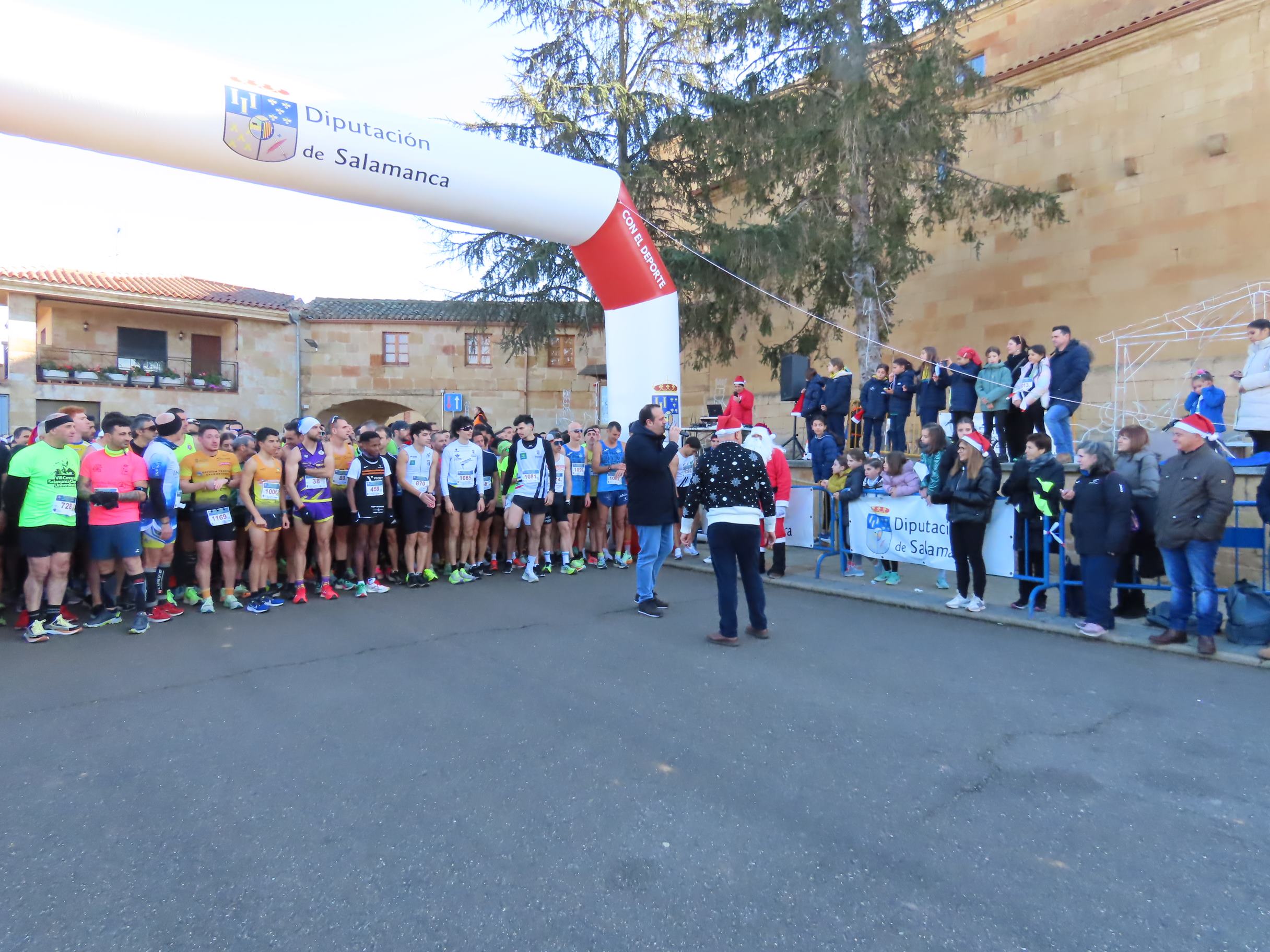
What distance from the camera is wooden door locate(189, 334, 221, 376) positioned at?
2856 centimetres

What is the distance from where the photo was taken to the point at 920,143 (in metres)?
13.2

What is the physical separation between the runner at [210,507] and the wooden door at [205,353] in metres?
24.4

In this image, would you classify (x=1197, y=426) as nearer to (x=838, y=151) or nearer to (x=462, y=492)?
(x=462, y=492)

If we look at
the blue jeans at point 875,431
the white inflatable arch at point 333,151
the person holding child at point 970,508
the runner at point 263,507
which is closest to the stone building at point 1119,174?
the blue jeans at point 875,431

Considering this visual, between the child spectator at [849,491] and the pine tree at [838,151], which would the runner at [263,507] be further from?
the pine tree at [838,151]

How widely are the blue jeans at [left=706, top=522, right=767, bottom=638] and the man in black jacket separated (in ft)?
2.88

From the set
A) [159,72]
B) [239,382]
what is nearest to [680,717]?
[159,72]

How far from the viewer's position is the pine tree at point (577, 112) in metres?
15.7

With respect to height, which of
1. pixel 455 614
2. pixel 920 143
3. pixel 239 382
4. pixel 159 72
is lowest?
pixel 455 614

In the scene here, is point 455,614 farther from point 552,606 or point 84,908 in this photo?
point 84,908

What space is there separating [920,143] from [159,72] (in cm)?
1152

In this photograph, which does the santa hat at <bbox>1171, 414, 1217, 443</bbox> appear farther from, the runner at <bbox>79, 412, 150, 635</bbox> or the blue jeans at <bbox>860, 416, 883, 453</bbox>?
the runner at <bbox>79, 412, 150, 635</bbox>

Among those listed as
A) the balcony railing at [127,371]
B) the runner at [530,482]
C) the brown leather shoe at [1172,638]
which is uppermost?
the balcony railing at [127,371]

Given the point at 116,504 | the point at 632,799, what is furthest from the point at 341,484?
the point at 632,799
